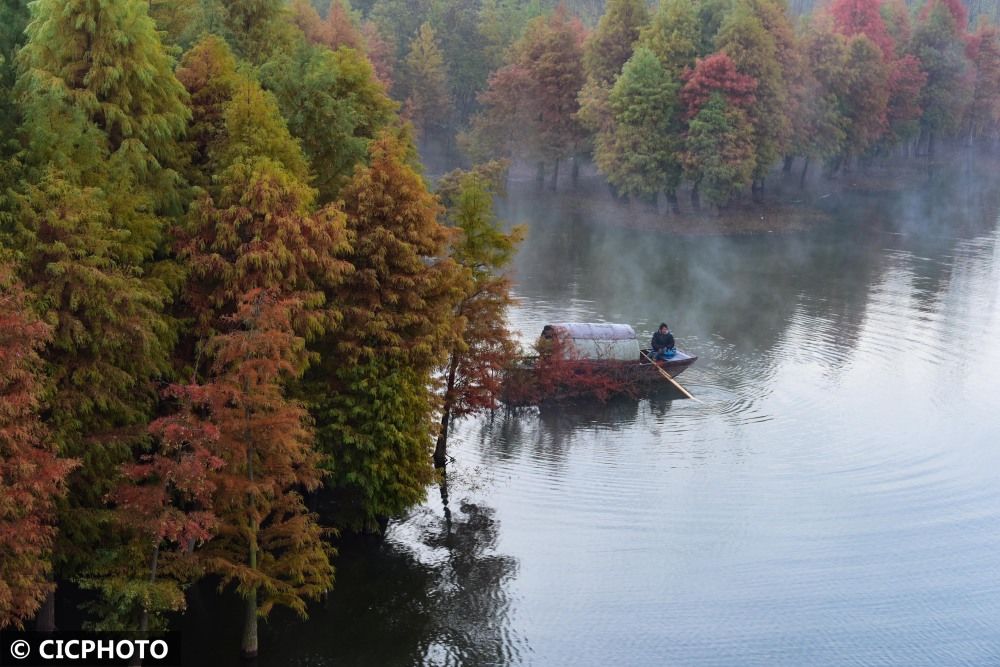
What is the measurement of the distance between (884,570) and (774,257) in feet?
176

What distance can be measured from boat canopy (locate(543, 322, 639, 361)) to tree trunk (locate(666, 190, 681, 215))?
4994 centimetres

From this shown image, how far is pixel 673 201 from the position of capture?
102375 millimetres

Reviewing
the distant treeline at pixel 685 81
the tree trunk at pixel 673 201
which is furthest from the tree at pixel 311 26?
the tree trunk at pixel 673 201

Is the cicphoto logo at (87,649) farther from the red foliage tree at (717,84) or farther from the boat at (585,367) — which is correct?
the red foliage tree at (717,84)

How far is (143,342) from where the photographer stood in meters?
29.4

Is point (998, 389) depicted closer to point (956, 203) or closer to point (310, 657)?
point (310, 657)

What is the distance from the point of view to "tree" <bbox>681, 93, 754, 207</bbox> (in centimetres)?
9562

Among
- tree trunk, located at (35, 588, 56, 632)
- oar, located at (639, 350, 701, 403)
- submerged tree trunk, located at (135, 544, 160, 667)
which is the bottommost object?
tree trunk, located at (35, 588, 56, 632)

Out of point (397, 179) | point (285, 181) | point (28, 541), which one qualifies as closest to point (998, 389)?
point (397, 179)

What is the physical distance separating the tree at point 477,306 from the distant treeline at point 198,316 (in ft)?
0.37

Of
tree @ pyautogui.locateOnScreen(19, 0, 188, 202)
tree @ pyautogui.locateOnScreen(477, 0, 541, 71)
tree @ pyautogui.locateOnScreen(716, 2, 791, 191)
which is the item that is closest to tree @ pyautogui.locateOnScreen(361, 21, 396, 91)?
tree @ pyautogui.locateOnScreen(477, 0, 541, 71)

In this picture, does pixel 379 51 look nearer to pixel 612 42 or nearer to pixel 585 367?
pixel 612 42

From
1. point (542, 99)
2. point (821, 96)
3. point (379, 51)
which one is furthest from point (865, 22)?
point (379, 51)

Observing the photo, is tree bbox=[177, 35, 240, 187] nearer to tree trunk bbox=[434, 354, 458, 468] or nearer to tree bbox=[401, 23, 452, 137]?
tree trunk bbox=[434, 354, 458, 468]
